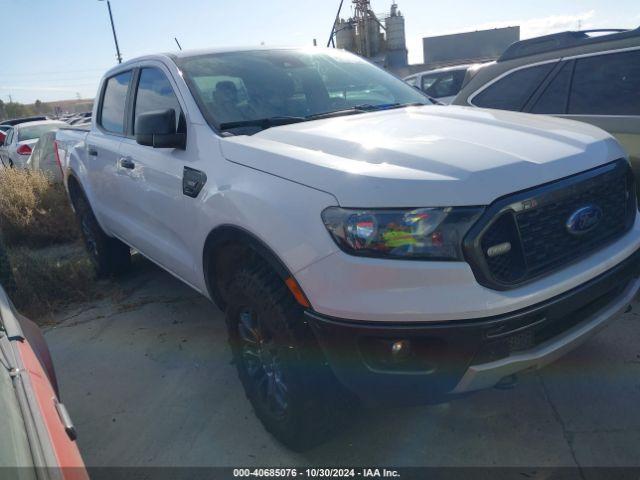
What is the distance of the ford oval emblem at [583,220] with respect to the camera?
2044mm

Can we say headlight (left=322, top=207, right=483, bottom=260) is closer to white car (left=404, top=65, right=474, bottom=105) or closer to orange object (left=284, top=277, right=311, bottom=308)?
orange object (left=284, top=277, right=311, bottom=308)

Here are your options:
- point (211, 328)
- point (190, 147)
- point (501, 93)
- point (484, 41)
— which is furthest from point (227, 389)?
point (484, 41)

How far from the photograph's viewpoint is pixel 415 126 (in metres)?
2.54

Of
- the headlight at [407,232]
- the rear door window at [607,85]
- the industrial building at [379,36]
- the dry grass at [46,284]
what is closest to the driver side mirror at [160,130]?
the headlight at [407,232]

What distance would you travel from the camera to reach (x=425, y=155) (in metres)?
2.03

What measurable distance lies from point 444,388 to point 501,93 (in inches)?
123

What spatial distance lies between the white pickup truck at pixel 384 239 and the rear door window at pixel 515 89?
142cm

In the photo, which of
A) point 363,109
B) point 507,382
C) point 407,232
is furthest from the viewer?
point 363,109

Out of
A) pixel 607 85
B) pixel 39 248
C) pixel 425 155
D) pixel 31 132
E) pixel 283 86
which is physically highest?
pixel 283 86

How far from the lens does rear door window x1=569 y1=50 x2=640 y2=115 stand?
3.61 meters

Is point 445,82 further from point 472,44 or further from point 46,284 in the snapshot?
point 472,44

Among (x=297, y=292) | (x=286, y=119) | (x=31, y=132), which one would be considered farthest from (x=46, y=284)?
(x=31, y=132)

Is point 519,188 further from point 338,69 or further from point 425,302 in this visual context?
point 338,69

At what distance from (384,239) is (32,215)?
21.8 feet
